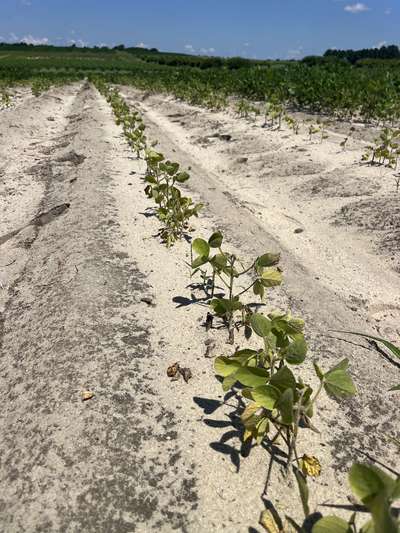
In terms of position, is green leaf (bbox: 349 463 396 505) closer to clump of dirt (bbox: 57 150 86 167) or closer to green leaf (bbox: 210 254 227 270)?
green leaf (bbox: 210 254 227 270)

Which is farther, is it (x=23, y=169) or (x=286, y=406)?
(x=23, y=169)

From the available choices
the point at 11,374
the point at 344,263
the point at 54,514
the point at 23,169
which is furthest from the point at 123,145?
the point at 54,514

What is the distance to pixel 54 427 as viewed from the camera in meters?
1.86

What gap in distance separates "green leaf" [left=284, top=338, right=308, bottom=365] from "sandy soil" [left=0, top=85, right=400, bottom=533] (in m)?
0.43

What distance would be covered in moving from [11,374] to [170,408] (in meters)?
0.94

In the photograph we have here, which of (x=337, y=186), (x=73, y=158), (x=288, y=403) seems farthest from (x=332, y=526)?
(x=73, y=158)

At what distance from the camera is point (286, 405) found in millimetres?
1412

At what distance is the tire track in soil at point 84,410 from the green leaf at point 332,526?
0.57m

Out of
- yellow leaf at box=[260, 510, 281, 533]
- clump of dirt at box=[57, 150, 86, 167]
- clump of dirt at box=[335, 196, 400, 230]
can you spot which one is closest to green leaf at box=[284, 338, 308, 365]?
yellow leaf at box=[260, 510, 281, 533]

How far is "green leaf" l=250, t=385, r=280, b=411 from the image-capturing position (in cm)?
146

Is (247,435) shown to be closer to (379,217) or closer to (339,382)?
(339,382)

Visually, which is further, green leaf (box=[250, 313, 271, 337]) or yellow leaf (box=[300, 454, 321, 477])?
green leaf (box=[250, 313, 271, 337])

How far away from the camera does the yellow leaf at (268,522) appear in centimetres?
144

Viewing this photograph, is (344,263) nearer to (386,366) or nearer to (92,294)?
(386,366)
